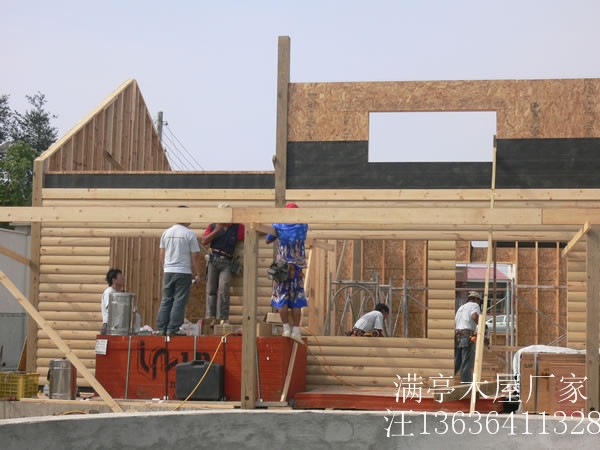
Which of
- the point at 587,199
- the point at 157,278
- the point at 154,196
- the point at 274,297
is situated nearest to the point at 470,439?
the point at 274,297

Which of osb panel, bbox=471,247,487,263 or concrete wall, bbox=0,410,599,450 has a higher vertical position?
osb panel, bbox=471,247,487,263

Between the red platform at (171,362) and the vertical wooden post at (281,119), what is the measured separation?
2.84 meters

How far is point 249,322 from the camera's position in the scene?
32.3 ft

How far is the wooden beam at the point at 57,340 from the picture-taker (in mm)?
9992

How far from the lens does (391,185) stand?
13.1 metres

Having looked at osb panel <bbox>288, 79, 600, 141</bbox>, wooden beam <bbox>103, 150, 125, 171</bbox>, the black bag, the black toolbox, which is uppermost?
osb panel <bbox>288, 79, 600, 141</bbox>

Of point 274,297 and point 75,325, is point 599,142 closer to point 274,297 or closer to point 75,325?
point 274,297

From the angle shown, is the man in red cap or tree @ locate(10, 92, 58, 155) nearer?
the man in red cap

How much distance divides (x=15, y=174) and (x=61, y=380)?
29.9m

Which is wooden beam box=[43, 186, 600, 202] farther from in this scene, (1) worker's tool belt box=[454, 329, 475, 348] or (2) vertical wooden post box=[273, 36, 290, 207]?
(1) worker's tool belt box=[454, 329, 475, 348]

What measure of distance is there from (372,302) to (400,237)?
601 cm

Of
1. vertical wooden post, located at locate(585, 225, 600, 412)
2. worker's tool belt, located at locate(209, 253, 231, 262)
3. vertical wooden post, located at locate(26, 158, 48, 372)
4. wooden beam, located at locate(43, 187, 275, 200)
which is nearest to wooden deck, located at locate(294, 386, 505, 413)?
vertical wooden post, located at locate(585, 225, 600, 412)

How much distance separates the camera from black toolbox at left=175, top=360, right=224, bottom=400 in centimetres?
1061

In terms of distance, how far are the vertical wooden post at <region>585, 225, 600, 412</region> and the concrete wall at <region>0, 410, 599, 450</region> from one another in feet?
6.60
